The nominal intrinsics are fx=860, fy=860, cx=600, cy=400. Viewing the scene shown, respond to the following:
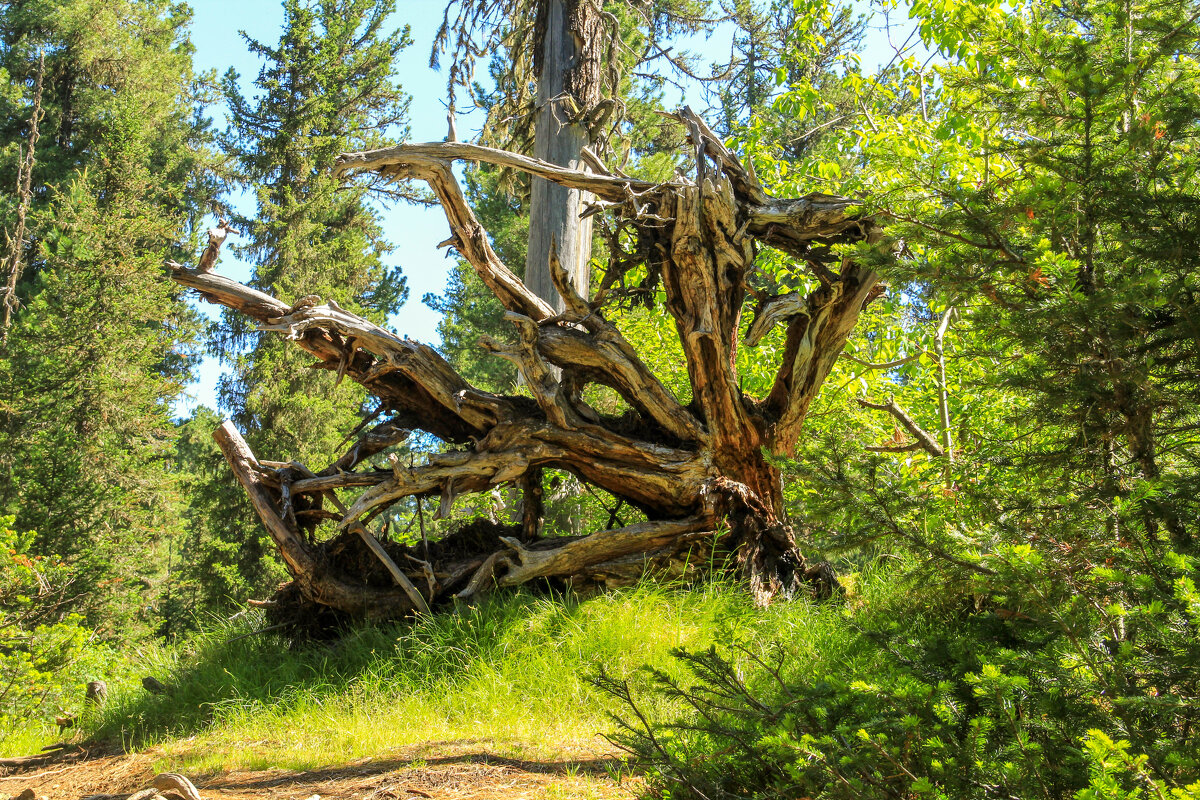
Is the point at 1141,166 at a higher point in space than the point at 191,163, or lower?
lower

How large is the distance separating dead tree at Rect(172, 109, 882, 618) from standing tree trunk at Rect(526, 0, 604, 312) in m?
2.16

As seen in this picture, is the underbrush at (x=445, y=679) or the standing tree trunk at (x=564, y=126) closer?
the underbrush at (x=445, y=679)

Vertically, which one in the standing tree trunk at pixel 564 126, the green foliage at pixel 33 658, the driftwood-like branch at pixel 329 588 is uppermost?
the standing tree trunk at pixel 564 126

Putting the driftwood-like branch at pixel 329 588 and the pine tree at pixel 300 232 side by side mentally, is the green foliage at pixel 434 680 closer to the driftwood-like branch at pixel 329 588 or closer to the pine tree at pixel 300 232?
the driftwood-like branch at pixel 329 588

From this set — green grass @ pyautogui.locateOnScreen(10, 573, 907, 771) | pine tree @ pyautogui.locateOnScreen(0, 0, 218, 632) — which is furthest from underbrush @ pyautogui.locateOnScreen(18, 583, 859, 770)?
pine tree @ pyautogui.locateOnScreen(0, 0, 218, 632)

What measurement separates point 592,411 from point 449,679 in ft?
7.19

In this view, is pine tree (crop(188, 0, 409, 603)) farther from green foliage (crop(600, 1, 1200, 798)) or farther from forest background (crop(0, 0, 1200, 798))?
green foliage (crop(600, 1, 1200, 798))

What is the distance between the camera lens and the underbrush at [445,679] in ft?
15.7

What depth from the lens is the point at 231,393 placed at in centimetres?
1752

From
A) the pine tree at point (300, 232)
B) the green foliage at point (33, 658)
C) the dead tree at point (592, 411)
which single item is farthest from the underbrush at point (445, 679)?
the pine tree at point (300, 232)

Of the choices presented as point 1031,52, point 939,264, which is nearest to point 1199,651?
point 939,264

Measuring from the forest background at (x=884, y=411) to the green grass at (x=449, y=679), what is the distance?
13 centimetres

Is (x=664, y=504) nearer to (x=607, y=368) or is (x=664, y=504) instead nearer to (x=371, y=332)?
(x=607, y=368)

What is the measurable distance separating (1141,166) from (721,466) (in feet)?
12.6
